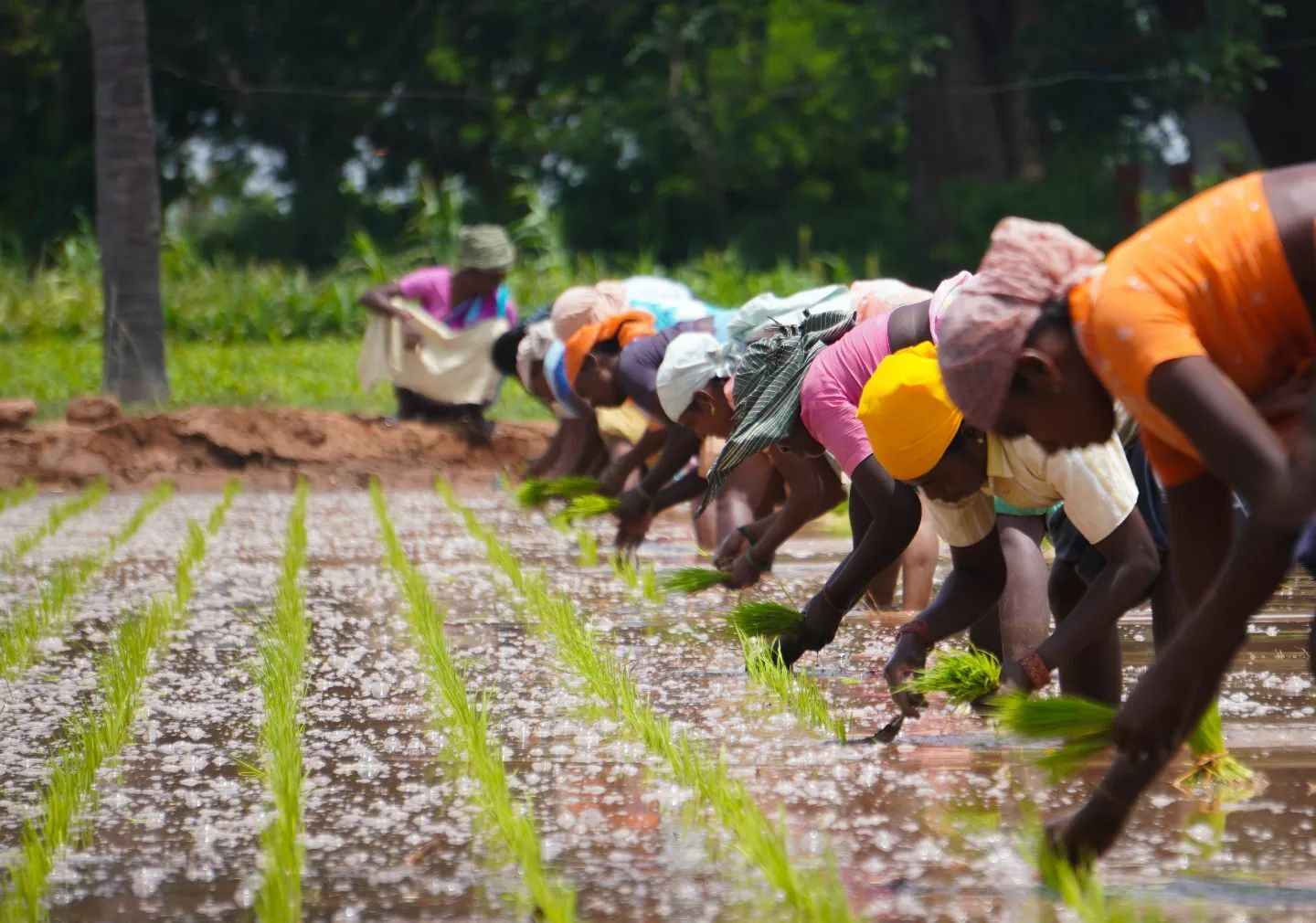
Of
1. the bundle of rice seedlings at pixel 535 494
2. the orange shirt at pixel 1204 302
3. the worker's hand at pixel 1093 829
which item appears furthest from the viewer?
the bundle of rice seedlings at pixel 535 494

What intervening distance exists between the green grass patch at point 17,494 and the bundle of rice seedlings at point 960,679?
29.5 ft

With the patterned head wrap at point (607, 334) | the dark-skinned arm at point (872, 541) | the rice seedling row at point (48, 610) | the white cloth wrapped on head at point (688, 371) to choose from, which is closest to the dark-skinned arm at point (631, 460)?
the patterned head wrap at point (607, 334)

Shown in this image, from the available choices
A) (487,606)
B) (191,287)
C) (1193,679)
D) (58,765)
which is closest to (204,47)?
(191,287)

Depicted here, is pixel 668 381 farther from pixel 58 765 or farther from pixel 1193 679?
pixel 1193 679

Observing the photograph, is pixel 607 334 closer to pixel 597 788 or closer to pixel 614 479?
pixel 614 479

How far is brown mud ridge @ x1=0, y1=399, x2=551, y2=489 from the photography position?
590 inches

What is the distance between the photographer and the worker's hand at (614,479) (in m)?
9.50

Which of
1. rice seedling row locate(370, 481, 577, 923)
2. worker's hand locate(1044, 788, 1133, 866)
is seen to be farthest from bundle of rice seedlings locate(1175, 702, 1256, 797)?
rice seedling row locate(370, 481, 577, 923)

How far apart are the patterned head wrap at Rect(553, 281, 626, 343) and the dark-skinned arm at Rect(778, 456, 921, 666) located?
16.4 ft

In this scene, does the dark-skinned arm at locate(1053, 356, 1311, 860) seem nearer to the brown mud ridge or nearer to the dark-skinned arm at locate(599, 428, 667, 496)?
the dark-skinned arm at locate(599, 428, 667, 496)

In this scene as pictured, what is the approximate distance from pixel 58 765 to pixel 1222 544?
2593 mm

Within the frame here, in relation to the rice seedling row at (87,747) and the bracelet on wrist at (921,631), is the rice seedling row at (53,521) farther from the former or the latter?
the bracelet on wrist at (921,631)

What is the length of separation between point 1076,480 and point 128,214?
13.6m

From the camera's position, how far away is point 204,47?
3108cm
